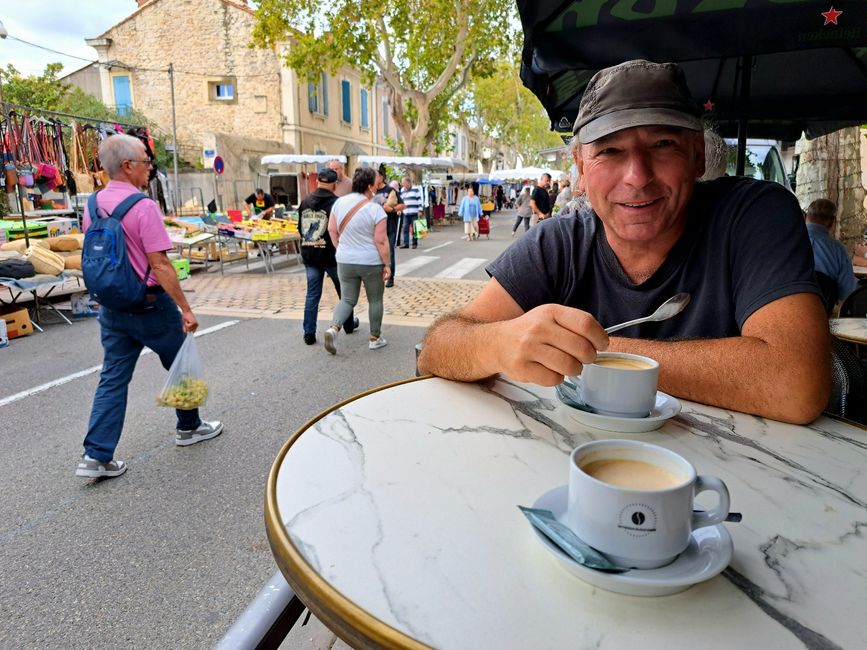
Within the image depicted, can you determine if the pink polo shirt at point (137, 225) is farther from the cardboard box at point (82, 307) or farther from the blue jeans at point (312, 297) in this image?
the cardboard box at point (82, 307)

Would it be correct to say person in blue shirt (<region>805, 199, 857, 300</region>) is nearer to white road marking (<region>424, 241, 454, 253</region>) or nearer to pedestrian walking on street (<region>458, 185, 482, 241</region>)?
white road marking (<region>424, 241, 454, 253</region>)

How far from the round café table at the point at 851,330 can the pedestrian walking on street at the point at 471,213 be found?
14.5 m

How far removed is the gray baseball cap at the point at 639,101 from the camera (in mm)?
1665

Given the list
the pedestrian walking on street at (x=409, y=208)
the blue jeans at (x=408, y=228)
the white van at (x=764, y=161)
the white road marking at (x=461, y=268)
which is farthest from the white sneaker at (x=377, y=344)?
the blue jeans at (x=408, y=228)

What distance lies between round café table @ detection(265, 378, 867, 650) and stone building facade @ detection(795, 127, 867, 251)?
299 inches

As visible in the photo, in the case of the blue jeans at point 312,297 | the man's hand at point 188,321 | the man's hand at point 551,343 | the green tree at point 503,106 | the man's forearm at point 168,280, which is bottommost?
the blue jeans at point 312,297

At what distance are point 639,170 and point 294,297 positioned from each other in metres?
7.54

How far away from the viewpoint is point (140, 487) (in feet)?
10.4

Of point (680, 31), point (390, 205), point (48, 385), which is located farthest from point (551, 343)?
point (390, 205)

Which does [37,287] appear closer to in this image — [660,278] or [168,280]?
[168,280]

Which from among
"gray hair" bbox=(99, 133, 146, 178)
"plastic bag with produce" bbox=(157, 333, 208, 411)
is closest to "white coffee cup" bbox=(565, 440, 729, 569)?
"plastic bag with produce" bbox=(157, 333, 208, 411)

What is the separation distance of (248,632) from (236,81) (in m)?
28.1

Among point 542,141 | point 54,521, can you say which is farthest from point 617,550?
point 542,141

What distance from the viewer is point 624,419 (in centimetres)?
121
